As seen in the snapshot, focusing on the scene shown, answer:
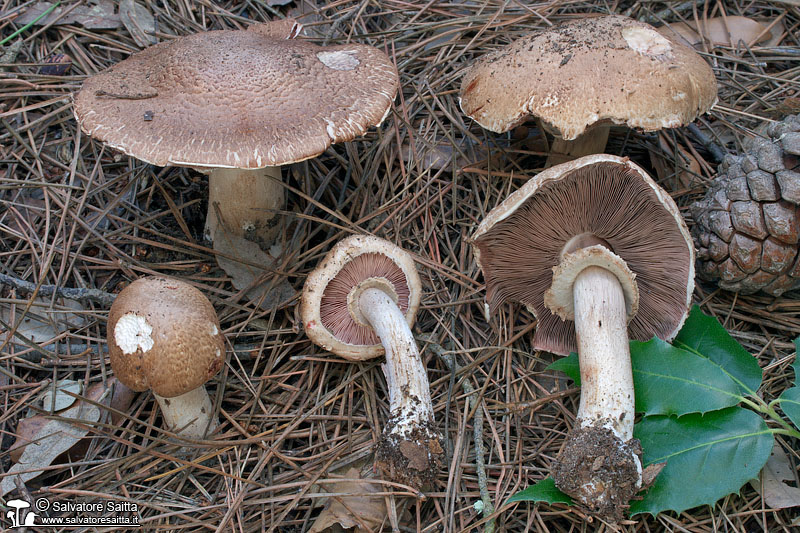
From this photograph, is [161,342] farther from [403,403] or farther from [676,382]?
[676,382]

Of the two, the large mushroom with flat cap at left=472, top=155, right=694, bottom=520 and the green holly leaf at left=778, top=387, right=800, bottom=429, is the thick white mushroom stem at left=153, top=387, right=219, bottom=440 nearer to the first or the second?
the large mushroom with flat cap at left=472, top=155, right=694, bottom=520

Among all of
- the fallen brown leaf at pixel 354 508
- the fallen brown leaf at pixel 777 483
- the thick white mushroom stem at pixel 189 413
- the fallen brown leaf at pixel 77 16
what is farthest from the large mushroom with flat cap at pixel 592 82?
the fallen brown leaf at pixel 77 16

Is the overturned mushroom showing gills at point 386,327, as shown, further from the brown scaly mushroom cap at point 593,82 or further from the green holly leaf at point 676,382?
the brown scaly mushroom cap at point 593,82

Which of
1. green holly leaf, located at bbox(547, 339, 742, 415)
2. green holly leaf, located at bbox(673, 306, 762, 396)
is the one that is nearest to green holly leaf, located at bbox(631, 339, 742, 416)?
green holly leaf, located at bbox(547, 339, 742, 415)

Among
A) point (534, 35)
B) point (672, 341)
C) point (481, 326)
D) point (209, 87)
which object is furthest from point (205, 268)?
point (672, 341)

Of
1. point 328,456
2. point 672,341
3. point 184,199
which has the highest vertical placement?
point 184,199

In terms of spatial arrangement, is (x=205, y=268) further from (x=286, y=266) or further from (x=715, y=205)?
(x=715, y=205)

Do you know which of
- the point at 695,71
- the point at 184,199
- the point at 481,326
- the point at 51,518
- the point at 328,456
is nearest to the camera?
the point at 51,518
